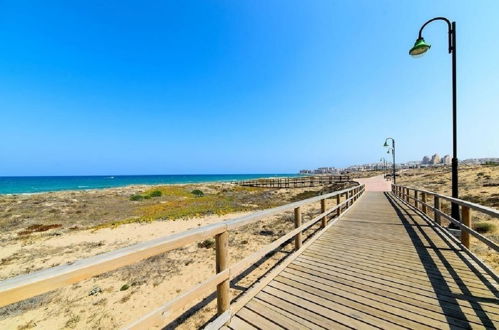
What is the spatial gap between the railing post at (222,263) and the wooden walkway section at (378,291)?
0.25 m

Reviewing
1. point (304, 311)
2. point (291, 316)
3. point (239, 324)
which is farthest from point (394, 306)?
point (239, 324)

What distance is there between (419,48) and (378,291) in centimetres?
741

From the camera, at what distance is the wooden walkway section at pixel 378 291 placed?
9.65ft

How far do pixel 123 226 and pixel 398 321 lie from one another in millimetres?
14211

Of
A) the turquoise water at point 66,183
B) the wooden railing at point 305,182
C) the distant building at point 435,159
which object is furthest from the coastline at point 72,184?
the distant building at point 435,159

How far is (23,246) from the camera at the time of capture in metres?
10.8

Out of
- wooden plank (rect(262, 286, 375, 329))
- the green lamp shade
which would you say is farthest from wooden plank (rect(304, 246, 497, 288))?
the green lamp shade

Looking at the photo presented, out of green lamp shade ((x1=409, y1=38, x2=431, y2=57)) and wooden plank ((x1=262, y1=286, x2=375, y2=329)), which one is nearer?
wooden plank ((x1=262, y1=286, x2=375, y2=329))

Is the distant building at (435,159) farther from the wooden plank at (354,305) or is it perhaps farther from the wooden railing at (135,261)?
the wooden railing at (135,261)

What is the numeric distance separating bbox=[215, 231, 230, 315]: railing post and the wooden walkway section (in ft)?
0.82

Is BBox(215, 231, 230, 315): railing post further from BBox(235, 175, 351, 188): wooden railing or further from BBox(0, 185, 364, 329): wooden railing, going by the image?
BBox(235, 175, 351, 188): wooden railing

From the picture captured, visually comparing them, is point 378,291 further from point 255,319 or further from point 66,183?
point 66,183

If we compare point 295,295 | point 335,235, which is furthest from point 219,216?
point 295,295

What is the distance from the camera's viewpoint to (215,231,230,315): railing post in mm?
2936
